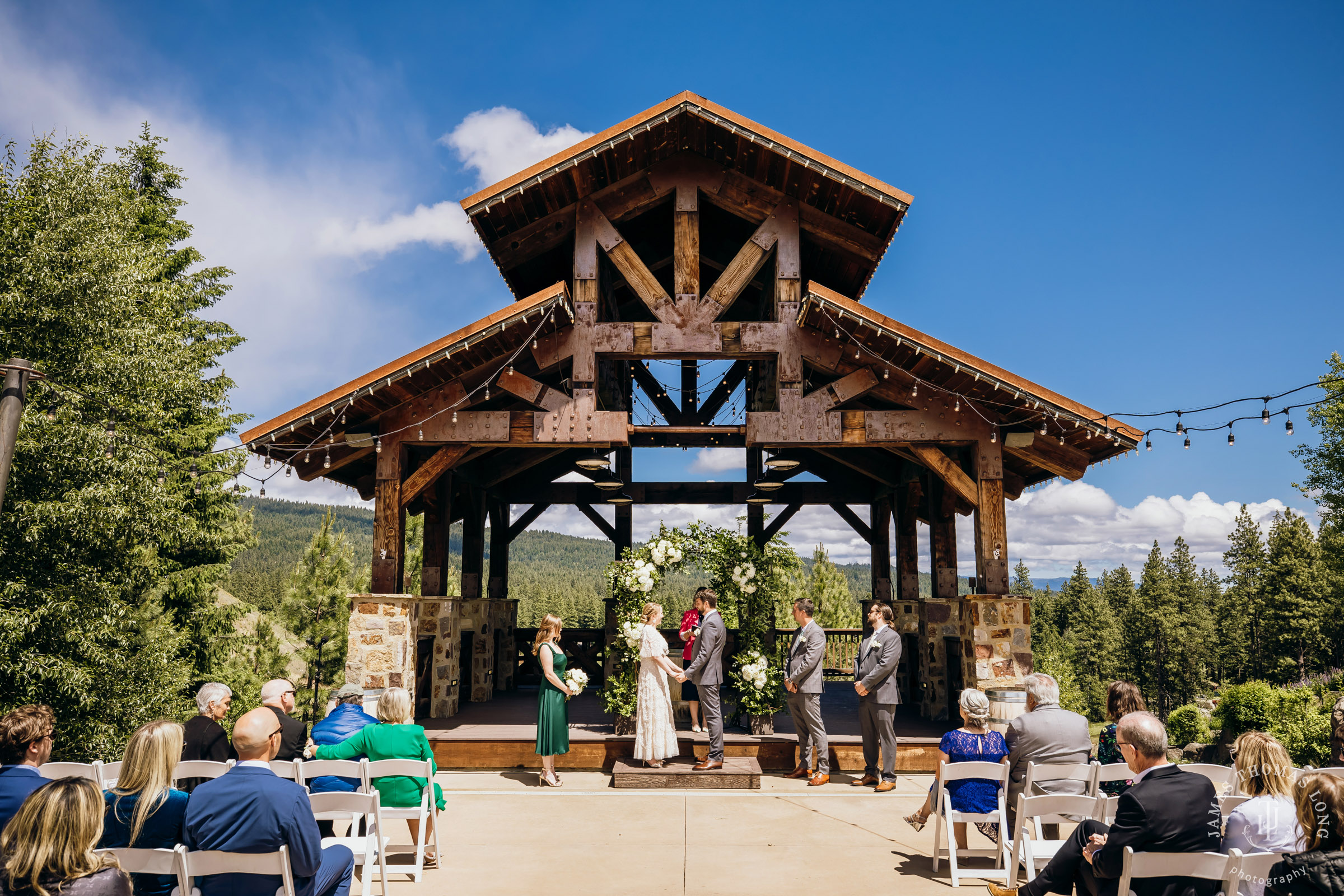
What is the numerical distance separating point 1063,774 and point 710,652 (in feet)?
10.7

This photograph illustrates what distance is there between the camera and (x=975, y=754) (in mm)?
4879

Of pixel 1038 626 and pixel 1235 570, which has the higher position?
pixel 1235 570

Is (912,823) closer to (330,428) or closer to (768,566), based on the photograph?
(768,566)

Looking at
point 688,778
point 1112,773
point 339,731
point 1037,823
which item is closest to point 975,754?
point 1037,823

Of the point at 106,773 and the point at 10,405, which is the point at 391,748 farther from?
the point at 10,405

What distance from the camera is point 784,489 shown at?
12414mm

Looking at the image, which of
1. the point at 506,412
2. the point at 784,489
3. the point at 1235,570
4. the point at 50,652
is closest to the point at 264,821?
the point at 506,412

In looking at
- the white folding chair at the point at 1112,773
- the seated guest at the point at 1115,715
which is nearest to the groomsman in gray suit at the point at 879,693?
the seated guest at the point at 1115,715

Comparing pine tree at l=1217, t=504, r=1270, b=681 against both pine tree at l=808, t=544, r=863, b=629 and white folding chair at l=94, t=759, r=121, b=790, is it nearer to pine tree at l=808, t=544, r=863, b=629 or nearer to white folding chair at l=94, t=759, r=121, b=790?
pine tree at l=808, t=544, r=863, b=629

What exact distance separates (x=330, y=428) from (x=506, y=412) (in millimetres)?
1710

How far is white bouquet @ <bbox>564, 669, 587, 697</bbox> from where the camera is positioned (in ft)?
23.7

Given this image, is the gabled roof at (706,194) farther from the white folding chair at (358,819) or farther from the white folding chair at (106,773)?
the white folding chair at (358,819)

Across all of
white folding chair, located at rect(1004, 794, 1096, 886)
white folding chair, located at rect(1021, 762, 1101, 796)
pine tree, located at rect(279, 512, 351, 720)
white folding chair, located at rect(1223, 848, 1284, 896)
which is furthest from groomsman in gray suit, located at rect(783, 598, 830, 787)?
pine tree, located at rect(279, 512, 351, 720)

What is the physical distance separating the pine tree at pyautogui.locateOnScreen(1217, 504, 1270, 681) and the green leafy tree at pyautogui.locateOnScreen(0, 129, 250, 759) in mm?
54248
